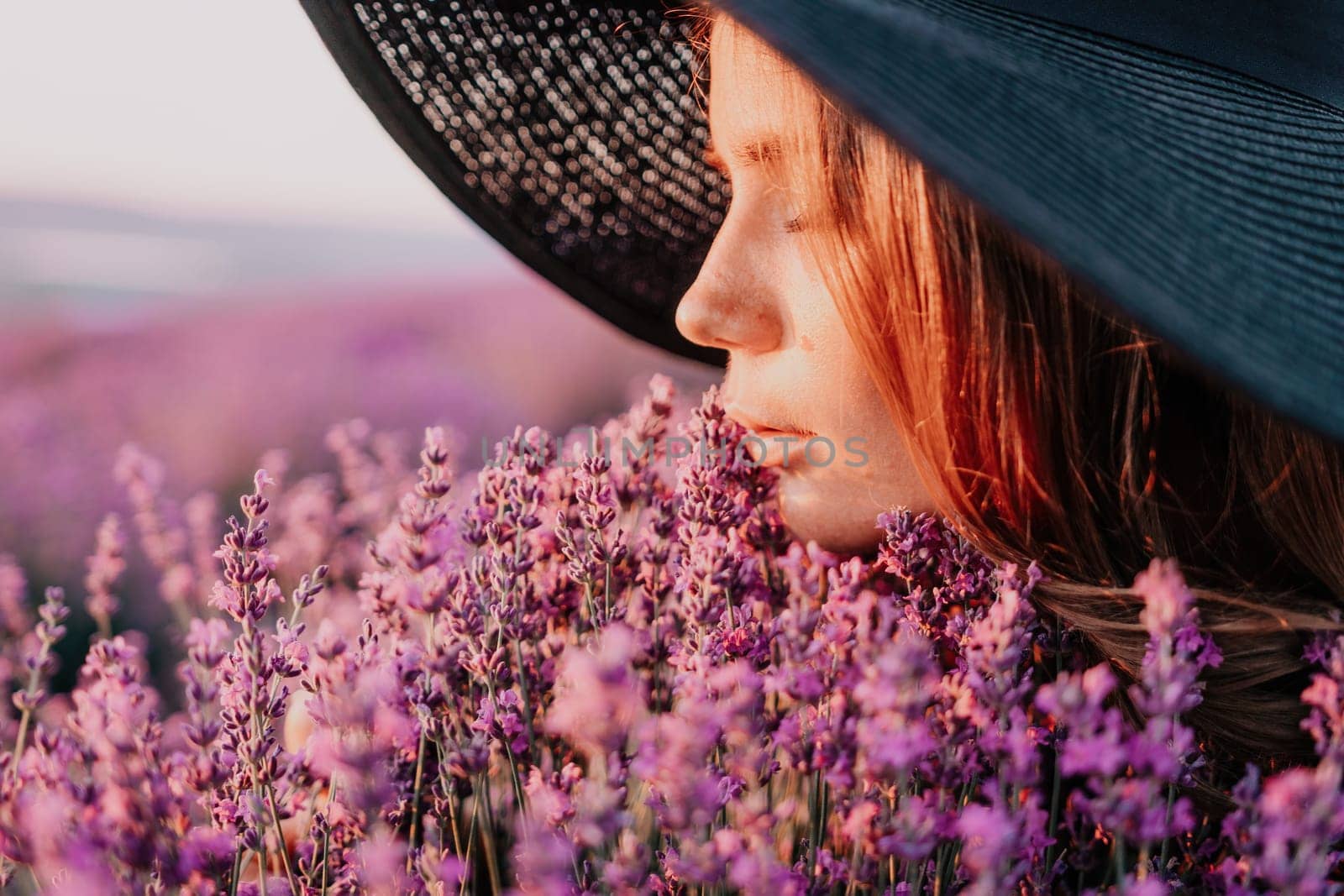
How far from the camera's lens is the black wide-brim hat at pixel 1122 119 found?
1.74 ft

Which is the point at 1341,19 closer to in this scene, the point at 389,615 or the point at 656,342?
the point at 389,615

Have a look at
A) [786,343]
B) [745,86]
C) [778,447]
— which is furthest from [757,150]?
[778,447]

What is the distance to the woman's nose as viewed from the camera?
0.97m

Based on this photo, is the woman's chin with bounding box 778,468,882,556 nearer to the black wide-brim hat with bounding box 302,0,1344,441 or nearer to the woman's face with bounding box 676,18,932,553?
the woman's face with bounding box 676,18,932,553

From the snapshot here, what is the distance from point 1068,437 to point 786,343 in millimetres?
295

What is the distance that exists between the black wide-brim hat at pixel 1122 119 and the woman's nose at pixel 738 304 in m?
0.32

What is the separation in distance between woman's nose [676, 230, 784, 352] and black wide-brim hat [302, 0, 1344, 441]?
1.03ft

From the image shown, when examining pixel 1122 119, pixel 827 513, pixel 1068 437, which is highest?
pixel 1122 119

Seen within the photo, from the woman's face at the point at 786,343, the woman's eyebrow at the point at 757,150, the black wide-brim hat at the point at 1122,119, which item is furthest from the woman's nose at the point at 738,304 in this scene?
the black wide-brim hat at the point at 1122,119

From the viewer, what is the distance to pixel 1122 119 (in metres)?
0.67

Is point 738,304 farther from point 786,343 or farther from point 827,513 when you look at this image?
point 827,513

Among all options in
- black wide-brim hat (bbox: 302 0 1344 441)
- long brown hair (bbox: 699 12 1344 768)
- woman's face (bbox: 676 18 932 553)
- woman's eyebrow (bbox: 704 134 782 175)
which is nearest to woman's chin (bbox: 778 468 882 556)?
woman's face (bbox: 676 18 932 553)

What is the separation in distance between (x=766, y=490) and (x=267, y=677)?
59cm

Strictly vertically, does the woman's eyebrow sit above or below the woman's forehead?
below
